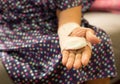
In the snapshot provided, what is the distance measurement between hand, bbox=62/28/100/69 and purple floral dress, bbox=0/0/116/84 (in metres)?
0.10

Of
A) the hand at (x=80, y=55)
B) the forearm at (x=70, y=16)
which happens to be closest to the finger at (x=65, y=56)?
the hand at (x=80, y=55)

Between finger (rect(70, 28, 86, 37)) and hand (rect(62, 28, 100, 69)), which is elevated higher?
finger (rect(70, 28, 86, 37))

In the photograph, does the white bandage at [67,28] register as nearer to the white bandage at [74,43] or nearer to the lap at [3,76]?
the white bandage at [74,43]

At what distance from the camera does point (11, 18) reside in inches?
38.8

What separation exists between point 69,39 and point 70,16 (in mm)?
152

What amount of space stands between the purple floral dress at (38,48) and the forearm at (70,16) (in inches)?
0.6

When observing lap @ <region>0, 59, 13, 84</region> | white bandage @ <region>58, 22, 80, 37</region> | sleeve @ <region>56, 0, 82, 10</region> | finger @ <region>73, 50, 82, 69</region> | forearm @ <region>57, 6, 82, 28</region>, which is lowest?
lap @ <region>0, 59, 13, 84</region>

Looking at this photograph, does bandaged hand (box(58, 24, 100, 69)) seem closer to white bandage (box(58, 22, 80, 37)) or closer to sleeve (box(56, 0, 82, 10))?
white bandage (box(58, 22, 80, 37))

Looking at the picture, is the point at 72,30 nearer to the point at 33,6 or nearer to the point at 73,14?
the point at 73,14

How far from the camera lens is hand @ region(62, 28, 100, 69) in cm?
73

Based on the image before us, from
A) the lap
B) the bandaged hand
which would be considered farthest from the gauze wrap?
the lap

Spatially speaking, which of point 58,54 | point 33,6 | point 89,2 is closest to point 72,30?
point 58,54

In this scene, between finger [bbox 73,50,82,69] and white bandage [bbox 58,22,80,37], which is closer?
finger [bbox 73,50,82,69]

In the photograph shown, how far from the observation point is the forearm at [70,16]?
0.93m
